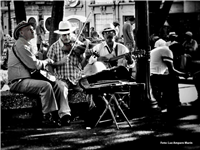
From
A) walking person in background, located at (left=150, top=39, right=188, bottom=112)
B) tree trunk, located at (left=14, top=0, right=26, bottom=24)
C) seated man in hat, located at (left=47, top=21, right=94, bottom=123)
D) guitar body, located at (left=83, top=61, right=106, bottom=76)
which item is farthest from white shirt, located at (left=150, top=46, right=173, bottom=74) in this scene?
tree trunk, located at (left=14, top=0, right=26, bottom=24)

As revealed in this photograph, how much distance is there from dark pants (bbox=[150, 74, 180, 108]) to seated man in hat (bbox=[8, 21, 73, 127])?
2.51 meters

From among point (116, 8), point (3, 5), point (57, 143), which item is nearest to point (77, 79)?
point (57, 143)

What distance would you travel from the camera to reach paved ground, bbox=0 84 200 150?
6.58m

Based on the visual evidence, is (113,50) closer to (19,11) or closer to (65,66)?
(65,66)

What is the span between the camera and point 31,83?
780 cm

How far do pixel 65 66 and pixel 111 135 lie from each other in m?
Result: 1.81

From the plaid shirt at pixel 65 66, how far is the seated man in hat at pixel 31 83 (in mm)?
486

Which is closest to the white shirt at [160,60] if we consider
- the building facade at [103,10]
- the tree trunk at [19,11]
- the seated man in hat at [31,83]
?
the seated man in hat at [31,83]

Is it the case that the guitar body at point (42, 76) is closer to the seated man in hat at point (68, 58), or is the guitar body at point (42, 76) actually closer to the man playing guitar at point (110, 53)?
the seated man in hat at point (68, 58)

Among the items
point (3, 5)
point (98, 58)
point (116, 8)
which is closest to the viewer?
point (98, 58)

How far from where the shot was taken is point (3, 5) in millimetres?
46656

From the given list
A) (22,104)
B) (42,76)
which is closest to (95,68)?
(42,76)

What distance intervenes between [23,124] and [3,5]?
131ft

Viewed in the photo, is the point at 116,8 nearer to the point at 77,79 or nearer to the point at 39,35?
the point at 39,35
